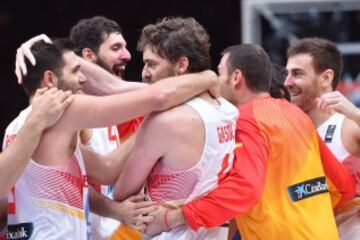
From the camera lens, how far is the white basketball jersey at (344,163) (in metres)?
5.50

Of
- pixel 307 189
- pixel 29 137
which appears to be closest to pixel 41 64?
pixel 29 137

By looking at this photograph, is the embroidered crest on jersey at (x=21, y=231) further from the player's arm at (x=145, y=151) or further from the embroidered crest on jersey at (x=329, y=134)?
the embroidered crest on jersey at (x=329, y=134)

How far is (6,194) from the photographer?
14.9 ft

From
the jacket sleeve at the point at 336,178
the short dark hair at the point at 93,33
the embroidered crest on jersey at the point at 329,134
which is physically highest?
the short dark hair at the point at 93,33

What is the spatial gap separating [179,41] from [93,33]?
1870 millimetres

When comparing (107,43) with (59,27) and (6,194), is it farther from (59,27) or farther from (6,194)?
(59,27)

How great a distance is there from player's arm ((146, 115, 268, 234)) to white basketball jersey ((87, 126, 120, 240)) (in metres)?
0.99

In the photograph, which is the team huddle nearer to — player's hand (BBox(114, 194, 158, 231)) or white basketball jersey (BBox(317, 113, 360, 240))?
player's hand (BBox(114, 194, 158, 231))

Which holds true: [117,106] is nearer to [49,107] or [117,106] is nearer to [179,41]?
[49,107]

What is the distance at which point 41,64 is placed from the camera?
15.1ft

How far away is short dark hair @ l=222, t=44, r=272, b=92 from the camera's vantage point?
5078 millimetres

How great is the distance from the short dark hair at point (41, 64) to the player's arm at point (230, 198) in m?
0.94

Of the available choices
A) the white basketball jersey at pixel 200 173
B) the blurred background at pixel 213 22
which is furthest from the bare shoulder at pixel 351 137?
the blurred background at pixel 213 22

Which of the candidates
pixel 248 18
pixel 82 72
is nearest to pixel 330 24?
pixel 248 18
